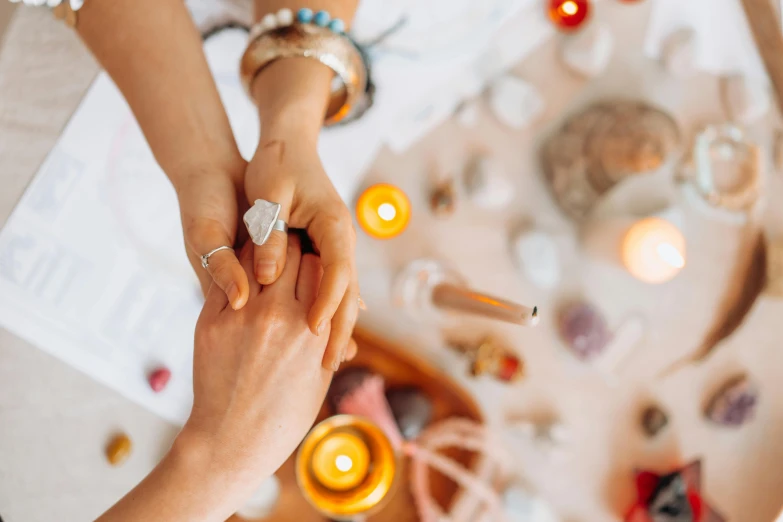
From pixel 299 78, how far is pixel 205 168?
0.11 meters

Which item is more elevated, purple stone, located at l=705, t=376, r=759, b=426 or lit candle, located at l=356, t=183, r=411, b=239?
lit candle, located at l=356, t=183, r=411, b=239

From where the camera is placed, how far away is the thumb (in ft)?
1.13

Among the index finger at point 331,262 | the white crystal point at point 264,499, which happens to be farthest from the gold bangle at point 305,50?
the white crystal point at point 264,499

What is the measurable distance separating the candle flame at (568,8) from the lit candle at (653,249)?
0.26 meters

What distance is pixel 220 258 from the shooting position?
14.2 inches

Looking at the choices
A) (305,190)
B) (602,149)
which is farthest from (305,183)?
(602,149)

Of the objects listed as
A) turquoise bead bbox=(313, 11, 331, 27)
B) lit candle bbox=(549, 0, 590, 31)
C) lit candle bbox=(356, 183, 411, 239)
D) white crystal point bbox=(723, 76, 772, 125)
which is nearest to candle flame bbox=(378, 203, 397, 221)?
lit candle bbox=(356, 183, 411, 239)

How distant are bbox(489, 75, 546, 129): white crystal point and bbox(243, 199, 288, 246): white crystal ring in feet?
1.29

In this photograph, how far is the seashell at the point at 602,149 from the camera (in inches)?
24.3

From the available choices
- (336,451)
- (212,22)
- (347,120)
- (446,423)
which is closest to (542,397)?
(446,423)

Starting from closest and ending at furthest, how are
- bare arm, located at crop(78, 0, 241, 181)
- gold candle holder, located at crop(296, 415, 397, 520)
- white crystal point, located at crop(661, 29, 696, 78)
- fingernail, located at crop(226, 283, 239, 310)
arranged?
fingernail, located at crop(226, 283, 239, 310)
bare arm, located at crop(78, 0, 241, 181)
gold candle holder, located at crop(296, 415, 397, 520)
white crystal point, located at crop(661, 29, 696, 78)

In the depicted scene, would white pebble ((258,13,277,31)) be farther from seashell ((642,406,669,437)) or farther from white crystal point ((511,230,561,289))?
seashell ((642,406,669,437))

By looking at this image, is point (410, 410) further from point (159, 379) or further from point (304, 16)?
point (304, 16)

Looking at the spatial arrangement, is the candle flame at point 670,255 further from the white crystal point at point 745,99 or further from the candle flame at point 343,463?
the candle flame at point 343,463
